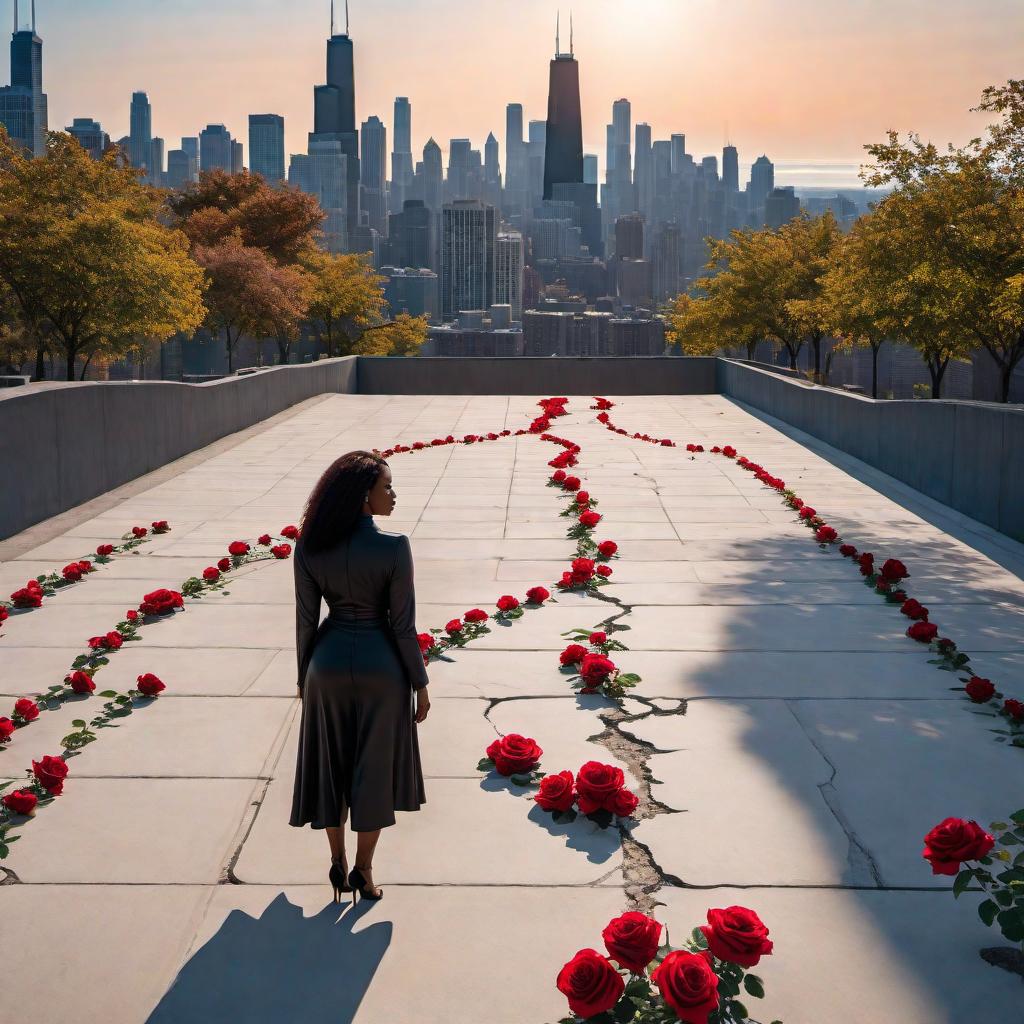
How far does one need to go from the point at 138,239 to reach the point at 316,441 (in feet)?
34.9

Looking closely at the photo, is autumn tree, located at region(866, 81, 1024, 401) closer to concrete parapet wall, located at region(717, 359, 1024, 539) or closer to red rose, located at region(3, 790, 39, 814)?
concrete parapet wall, located at region(717, 359, 1024, 539)

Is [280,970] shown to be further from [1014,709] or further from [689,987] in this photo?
[1014,709]

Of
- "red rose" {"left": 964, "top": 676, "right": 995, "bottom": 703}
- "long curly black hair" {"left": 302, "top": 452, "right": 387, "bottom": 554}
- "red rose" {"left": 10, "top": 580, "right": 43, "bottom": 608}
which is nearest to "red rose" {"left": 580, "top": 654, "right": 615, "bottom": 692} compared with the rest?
"red rose" {"left": 964, "top": 676, "right": 995, "bottom": 703}

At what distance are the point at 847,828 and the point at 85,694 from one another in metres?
4.30

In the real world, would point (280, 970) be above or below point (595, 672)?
below

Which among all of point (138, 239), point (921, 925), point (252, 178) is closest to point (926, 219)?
point (138, 239)

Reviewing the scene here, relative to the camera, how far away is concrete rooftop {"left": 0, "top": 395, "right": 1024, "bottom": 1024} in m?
4.08

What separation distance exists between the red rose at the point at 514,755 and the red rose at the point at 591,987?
207cm

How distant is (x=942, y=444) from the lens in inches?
559

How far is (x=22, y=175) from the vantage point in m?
28.9

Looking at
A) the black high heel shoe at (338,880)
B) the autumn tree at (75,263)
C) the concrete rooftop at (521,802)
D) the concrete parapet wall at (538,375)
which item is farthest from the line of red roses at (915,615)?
the concrete parapet wall at (538,375)

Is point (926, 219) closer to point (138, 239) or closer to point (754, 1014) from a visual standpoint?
point (138, 239)

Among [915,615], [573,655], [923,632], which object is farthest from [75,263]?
[923,632]

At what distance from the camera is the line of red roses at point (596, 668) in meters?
7.02
